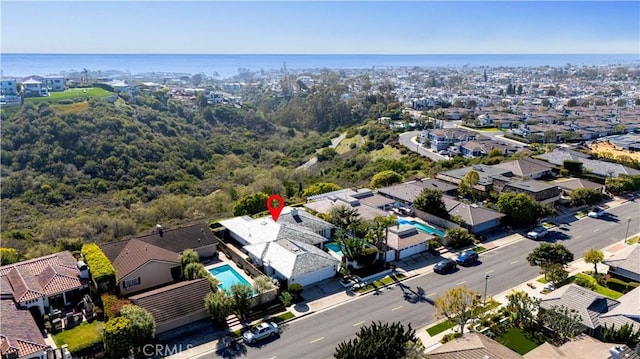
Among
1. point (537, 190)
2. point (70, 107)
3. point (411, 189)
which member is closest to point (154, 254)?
point (411, 189)

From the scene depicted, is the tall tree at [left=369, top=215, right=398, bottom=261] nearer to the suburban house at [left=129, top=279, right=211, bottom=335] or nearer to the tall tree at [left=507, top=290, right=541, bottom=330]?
the tall tree at [left=507, top=290, right=541, bottom=330]

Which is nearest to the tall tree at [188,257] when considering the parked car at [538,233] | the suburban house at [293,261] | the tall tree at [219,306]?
the suburban house at [293,261]

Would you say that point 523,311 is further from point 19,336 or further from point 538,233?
point 19,336

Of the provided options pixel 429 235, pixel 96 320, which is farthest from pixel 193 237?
pixel 429 235

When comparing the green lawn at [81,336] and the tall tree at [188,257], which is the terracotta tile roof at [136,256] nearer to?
the tall tree at [188,257]

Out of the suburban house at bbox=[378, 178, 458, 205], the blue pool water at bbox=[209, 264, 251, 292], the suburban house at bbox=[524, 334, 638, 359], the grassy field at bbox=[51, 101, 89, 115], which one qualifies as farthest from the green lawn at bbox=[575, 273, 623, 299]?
the grassy field at bbox=[51, 101, 89, 115]

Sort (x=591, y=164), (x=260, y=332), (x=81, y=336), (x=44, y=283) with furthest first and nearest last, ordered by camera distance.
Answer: (x=591, y=164)
(x=44, y=283)
(x=260, y=332)
(x=81, y=336)
